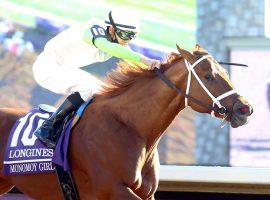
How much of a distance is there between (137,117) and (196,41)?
2.40 meters

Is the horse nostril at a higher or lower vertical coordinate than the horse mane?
lower

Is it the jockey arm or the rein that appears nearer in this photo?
the rein

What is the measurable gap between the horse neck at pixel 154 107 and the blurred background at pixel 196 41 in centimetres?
205

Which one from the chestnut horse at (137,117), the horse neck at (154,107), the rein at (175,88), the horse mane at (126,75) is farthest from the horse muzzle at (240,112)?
the horse mane at (126,75)

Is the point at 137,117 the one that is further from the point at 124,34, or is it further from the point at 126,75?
the point at 124,34

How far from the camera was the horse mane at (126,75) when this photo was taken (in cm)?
555

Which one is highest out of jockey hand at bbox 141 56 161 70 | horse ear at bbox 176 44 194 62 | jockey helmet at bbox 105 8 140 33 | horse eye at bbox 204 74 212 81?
jockey helmet at bbox 105 8 140 33

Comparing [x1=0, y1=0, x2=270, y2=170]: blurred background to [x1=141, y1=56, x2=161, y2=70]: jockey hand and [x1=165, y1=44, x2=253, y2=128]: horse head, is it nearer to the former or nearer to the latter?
[x1=141, y1=56, x2=161, y2=70]: jockey hand

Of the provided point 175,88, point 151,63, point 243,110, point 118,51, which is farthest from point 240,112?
point 118,51

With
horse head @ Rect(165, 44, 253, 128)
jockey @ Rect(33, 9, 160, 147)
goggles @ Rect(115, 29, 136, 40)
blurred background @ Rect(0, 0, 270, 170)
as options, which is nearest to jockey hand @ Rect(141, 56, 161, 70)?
jockey @ Rect(33, 9, 160, 147)

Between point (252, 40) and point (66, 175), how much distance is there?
269 centimetres

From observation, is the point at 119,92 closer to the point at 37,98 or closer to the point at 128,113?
the point at 128,113

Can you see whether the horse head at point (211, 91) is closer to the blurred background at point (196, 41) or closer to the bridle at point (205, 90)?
the bridle at point (205, 90)

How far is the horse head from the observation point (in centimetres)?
518
